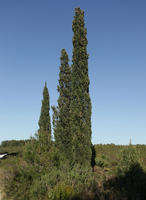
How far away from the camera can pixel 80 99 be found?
18078mm

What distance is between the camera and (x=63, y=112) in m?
23.8

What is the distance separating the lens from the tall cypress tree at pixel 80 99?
1697 cm

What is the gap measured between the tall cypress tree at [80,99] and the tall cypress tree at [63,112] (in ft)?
13.3

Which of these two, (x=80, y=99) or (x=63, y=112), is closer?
(x=80, y=99)

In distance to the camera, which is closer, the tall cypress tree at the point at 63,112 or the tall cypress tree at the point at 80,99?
the tall cypress tree at the point at 80,99

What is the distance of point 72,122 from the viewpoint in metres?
17.9

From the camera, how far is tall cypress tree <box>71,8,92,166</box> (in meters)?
17.0

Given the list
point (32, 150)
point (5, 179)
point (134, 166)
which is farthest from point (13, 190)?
point (134, 166)

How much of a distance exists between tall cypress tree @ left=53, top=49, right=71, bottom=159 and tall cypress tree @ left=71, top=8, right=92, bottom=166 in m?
4.06

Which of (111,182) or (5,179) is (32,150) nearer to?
(5,179)

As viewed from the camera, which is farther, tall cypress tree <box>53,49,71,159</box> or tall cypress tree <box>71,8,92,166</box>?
tall cypress tree <box>53,49,71,159</box>

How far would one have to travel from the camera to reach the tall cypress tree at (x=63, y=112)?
72.3 ft

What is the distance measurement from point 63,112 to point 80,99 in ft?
20.1

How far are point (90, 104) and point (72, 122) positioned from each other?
2.07 metres
